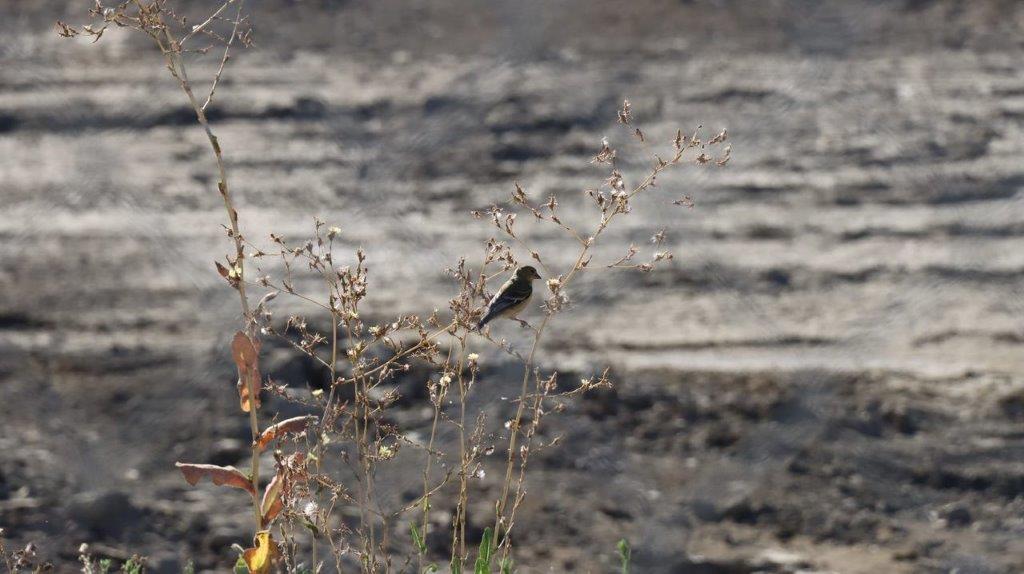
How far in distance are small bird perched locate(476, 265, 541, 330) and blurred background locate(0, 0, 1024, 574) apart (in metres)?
0.55

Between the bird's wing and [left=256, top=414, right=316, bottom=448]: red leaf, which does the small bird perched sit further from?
[left=256, top=414, right=316, bottom=448]: red leaf

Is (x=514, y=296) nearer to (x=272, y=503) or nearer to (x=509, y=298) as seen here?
(x=509, y=298)

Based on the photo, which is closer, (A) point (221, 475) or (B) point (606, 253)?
(A) point (221, 475)

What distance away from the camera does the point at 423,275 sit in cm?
363

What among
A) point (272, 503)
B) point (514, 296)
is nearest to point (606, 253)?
point (514, 296)

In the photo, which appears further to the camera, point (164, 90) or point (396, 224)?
point (164, 90)

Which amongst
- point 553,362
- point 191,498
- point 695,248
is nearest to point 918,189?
point 695,248

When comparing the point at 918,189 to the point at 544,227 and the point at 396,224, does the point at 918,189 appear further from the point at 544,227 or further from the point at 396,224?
the point at 396,224

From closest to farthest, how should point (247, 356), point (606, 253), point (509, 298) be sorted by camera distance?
point (247, 356) < point (509, 298) < point (606, 253)

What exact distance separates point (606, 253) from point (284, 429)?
95.3 inches

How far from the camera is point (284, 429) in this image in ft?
4.27

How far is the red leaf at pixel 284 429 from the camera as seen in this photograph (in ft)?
4.23

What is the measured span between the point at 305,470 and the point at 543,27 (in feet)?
13.2

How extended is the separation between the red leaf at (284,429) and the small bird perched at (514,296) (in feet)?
2.15
